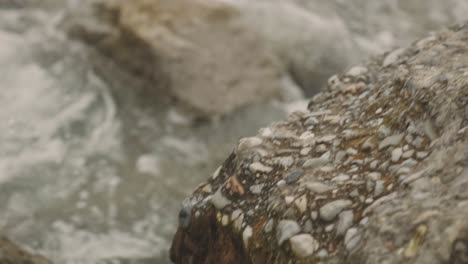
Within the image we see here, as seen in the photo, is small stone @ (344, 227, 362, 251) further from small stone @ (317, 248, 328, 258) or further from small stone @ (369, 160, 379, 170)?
small stone @ (369, 160, 379, 170)

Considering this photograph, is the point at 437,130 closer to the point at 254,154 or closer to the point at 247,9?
the point at 254,154

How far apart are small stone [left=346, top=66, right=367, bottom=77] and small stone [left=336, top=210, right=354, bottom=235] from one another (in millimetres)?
1203

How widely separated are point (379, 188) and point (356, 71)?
45.7 inches

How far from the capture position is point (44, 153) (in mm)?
6047

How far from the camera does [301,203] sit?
2248 mm

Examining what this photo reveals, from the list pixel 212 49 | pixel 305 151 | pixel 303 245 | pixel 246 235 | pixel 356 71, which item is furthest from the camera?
pixel 212 49

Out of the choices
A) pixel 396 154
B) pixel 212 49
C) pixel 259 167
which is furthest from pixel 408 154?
pixel 212 49

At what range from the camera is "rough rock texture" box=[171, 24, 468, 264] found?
1909 mm

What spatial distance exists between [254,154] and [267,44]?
466 cm

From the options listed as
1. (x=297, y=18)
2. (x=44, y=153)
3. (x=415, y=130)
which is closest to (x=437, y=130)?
(x=415, y=130)

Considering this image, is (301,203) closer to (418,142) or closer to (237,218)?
(237,218)

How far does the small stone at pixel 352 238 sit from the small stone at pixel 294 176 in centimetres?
39

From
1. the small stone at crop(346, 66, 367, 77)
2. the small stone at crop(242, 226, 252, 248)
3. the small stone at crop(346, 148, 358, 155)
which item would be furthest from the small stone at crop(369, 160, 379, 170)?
the small stone at crop(346, 66, 367, 77)

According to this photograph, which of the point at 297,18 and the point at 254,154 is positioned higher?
the point at 297,18
